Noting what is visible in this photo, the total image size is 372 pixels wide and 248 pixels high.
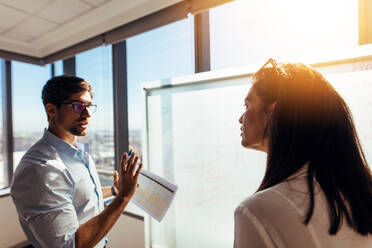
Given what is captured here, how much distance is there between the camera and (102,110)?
2.25 metres

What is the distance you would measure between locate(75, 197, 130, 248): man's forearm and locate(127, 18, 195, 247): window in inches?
18.3

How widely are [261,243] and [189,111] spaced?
3.11ft

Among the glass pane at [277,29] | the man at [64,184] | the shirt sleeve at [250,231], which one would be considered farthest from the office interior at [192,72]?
the shirt sleeve at [250,231]

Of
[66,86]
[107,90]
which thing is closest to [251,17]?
[66,86]

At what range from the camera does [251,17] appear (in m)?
1.35

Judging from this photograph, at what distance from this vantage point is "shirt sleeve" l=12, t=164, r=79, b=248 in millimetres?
808

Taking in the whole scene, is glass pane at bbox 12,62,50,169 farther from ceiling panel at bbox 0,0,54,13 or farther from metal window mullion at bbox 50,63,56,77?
ceiling panel at bbox 0,0,54,13

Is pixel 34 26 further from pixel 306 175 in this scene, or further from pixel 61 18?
pixel 306 175

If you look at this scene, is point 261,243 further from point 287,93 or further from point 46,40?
point 46,40

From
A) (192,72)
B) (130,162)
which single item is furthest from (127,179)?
(192,72)

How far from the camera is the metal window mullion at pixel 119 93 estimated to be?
2113 mm

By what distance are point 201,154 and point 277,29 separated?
93 cm

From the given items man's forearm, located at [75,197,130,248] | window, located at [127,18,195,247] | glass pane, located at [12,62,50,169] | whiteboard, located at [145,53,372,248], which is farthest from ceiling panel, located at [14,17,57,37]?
man's forearm, located at [75,197,130,248]

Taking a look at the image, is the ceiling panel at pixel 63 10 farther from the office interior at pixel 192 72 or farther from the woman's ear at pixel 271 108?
the woman's ear at pixel 271 108
